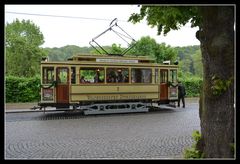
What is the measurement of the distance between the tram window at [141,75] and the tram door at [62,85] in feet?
12.6

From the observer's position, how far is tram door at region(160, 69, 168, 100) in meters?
18.9

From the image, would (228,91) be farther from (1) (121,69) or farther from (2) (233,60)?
(1) (121,69)

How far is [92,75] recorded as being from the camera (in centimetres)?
1723

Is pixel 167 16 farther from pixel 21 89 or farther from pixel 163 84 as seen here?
pixel 21 89

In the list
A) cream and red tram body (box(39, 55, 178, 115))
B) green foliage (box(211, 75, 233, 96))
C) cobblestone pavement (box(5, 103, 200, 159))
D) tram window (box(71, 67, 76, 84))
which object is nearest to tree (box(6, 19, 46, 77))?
cream and red tram body (box(39, 55, 178, 115))

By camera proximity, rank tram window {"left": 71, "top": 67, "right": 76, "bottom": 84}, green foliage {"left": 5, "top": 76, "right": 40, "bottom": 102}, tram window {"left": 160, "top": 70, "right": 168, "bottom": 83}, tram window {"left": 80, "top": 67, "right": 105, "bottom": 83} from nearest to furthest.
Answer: tram window {"left": 71, "top": 67, "right": 76, "bottom": 84}, tram window {"left": 80, "top": 67, "right": 105, "bottom": 83}, tram window {"left": 160, "top": 70, "right": 168, "bottom": 83}, green foliage {"left": 5, "top": 76, "right": 40, "bottom": 102}

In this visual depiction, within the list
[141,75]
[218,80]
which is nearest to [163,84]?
[141,75]

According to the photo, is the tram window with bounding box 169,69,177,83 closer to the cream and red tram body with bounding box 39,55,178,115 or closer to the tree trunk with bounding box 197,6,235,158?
the cream and red tram body with bounding box 39,55,178,115

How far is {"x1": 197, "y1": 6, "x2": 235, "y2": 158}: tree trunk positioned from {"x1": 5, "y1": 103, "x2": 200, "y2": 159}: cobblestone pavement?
1647mm

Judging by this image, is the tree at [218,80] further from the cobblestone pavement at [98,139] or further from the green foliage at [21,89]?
the green foliage at [21,89]

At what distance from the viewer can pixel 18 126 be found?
42.8ft

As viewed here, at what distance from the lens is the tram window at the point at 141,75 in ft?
59.5

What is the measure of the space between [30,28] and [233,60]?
4079 centimetres

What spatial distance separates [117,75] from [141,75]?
1.56 meters
